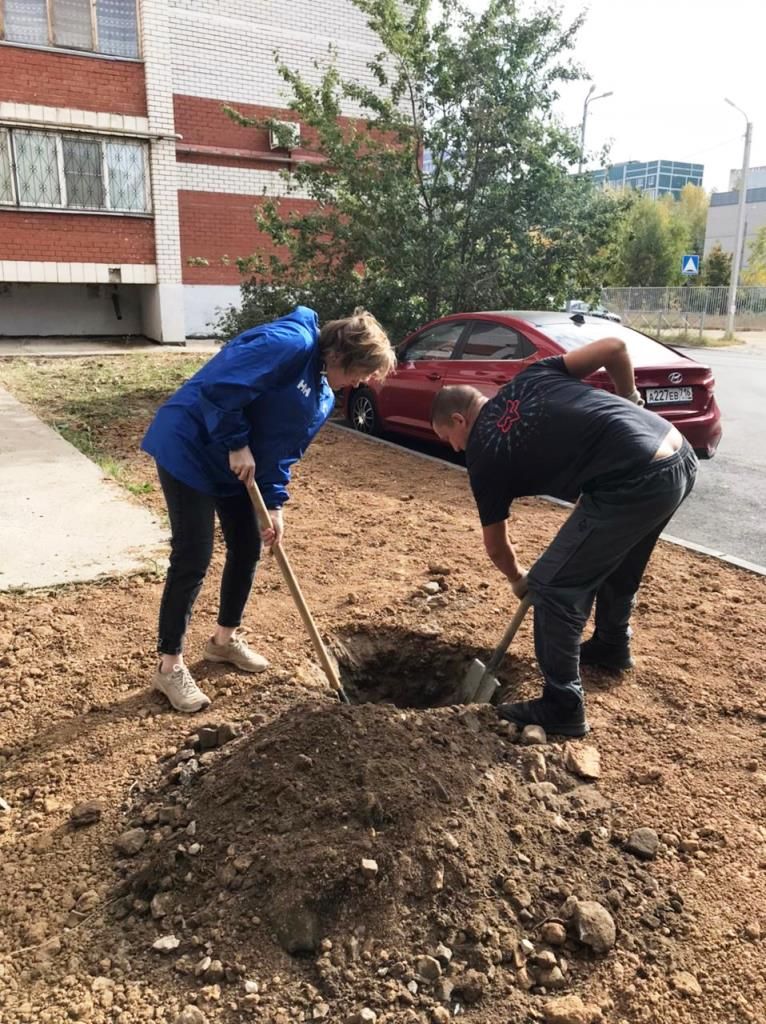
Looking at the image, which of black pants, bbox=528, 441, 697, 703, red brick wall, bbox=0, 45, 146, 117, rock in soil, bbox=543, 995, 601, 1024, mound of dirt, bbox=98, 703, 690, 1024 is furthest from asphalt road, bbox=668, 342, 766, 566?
red brick wall, bbox=0, 45, 146, 117

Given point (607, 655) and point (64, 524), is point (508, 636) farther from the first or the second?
point (64, 524)

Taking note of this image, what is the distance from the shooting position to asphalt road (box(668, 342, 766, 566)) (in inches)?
250

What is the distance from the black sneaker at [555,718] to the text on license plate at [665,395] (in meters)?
4.74

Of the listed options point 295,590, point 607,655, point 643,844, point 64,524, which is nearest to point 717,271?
point 64,524

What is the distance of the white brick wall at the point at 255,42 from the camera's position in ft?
61.6

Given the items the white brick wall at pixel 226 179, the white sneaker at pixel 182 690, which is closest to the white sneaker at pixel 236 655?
the white sneaker at pixel 182 690

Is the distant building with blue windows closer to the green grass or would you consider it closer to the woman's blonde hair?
the green grass

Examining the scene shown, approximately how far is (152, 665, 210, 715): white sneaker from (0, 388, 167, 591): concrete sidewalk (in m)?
1.57

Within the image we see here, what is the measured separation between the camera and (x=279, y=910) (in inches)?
92.7

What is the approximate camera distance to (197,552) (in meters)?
3.39

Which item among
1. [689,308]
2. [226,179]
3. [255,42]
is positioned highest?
[255,42]

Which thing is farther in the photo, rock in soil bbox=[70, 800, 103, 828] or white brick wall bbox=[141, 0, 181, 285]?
white brick wall bbox=[141, 0, 181, 285]

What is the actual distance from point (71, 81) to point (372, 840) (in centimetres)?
1862

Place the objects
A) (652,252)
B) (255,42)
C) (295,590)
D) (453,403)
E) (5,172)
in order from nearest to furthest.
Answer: (453,403) → (295,590) → (5,172) → (255,42) → (652,252)
